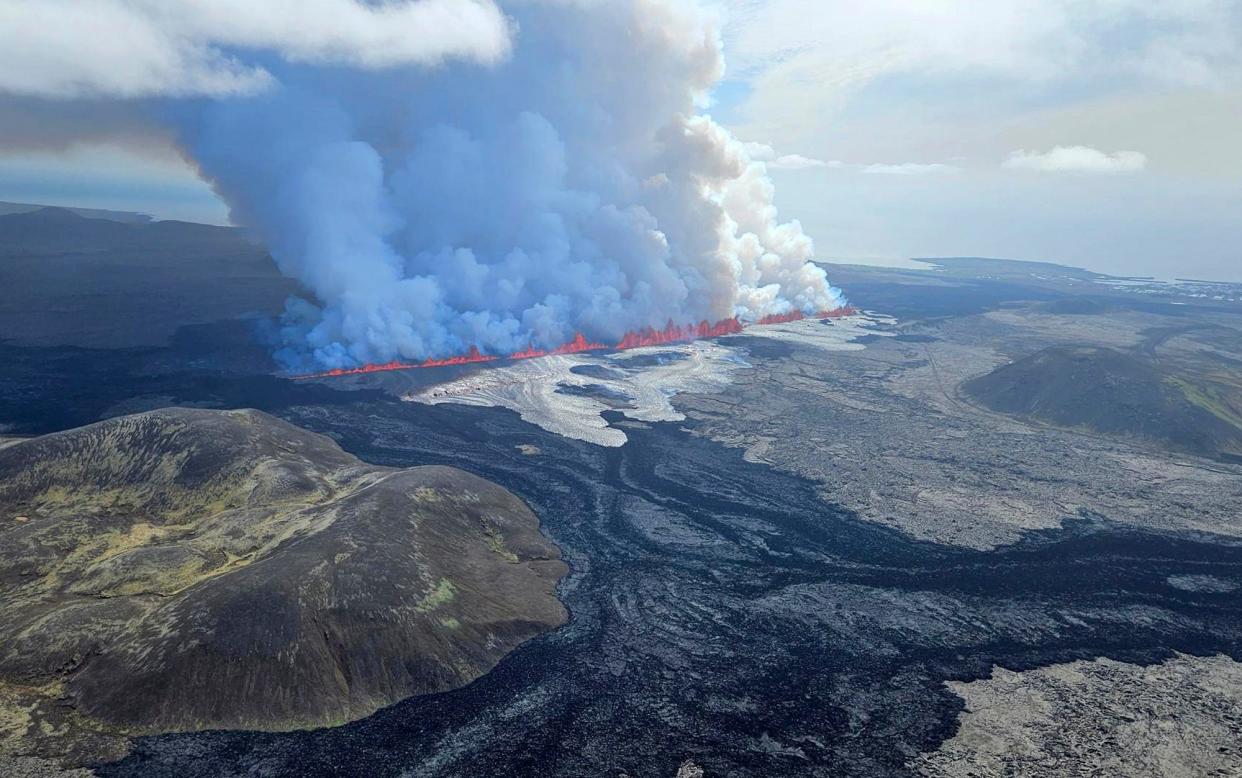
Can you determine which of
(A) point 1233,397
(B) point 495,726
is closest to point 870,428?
(A) point 1233,397

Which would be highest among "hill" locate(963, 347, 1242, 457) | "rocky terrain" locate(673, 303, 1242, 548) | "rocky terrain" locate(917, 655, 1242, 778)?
"hill" locate(963, 347, 1242, 457)

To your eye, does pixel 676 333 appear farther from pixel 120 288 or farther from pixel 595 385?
pixel 120 288

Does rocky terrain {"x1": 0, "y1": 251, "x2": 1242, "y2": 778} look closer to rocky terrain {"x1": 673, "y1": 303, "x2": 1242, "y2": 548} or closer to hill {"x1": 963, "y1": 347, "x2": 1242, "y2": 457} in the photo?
rocky terrain {"x1": 673, "y1": 303, "x2": 1242, "y2": 548}

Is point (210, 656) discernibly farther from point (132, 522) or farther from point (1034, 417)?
point (1034, 417)

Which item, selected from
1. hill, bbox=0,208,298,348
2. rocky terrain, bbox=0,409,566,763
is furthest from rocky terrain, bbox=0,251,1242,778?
hill, bbox=0,208,298,348

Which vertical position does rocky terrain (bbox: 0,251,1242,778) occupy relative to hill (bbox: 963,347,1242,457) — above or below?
below

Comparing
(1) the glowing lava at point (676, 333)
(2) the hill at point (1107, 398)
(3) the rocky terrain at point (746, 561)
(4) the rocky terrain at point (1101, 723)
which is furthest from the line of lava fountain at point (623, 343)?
(4) the rocky terrain at point (1101, 723)
